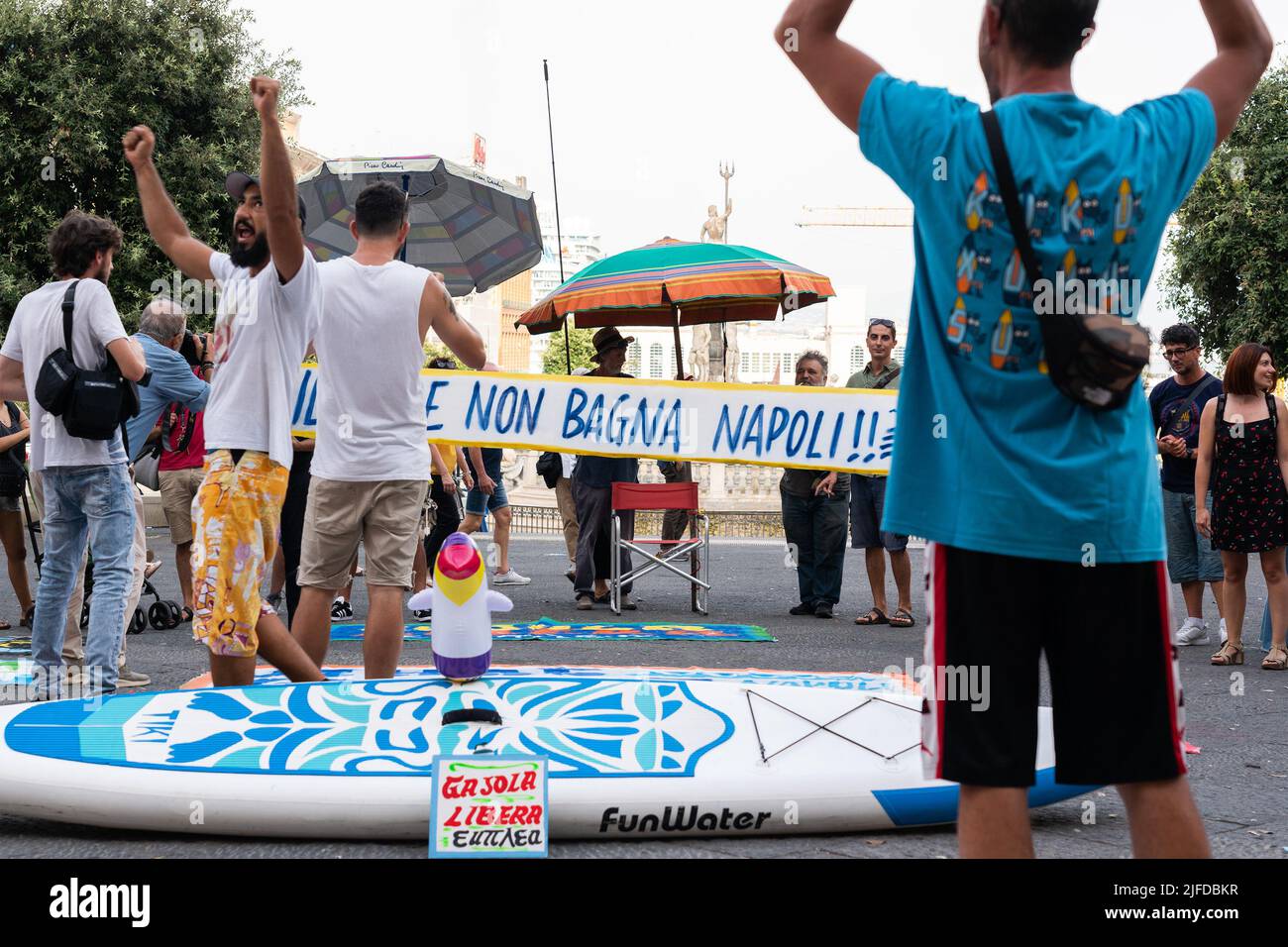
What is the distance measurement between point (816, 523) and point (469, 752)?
649 cm

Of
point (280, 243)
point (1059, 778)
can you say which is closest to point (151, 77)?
point (280, 243)

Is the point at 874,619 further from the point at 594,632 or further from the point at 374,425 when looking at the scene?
the point at 374,425

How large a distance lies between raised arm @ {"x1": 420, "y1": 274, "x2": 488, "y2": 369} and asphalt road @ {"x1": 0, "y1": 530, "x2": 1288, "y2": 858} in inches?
73.9

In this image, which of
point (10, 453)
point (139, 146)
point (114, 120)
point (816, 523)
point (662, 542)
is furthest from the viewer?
point (114, 120)

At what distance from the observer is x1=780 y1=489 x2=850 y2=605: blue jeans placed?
9891 millimetres

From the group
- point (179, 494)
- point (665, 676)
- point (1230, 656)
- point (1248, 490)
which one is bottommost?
point (1230, 656)

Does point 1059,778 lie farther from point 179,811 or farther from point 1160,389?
point 1160,389

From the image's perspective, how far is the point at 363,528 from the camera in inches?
187

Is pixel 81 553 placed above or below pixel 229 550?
below

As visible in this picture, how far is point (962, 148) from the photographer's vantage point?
6.92 feet

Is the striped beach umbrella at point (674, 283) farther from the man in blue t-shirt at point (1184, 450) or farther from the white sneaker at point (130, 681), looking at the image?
the white sneaker at point (130, 681)

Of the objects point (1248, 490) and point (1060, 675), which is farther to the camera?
point (1248, 490)

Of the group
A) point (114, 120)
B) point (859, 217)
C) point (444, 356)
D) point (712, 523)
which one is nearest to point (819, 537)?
point (444, 356)

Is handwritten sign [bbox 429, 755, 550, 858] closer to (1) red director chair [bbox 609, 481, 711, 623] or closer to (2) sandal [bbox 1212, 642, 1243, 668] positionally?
(2) sandal [bbox 1212, 642, 1243, 668]
